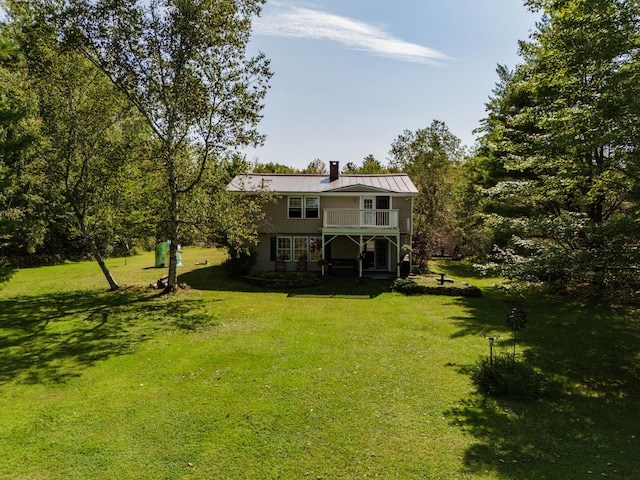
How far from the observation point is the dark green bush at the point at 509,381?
295 inches

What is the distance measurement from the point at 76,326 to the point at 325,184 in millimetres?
15099

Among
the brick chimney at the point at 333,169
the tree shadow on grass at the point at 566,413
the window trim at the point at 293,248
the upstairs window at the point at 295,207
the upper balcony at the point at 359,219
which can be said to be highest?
the brick chimney at the point at 333,169

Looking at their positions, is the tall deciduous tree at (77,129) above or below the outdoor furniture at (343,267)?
above

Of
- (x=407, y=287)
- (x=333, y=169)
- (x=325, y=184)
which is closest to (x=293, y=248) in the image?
(x=325, y=184)

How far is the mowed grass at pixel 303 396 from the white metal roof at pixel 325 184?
892 cm

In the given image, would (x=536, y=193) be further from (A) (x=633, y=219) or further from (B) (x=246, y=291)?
(B) (x=246, y=291)

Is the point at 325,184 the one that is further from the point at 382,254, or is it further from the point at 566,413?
the point at 566,413

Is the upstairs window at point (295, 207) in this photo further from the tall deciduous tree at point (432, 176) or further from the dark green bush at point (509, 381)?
the dark green bush at point (509, 381)

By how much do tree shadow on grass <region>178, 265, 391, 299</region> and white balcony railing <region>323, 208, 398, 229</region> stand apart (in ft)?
10.2

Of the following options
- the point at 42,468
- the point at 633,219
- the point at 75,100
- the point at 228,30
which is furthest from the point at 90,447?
the point at 228,30

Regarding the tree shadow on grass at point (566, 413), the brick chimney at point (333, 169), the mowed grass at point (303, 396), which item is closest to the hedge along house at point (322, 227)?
the brick chimney at point (333, 169)

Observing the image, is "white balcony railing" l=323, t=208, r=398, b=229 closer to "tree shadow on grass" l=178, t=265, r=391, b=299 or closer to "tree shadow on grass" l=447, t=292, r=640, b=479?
"tree shadow on grass" l=178, t=265, r=391, b=299

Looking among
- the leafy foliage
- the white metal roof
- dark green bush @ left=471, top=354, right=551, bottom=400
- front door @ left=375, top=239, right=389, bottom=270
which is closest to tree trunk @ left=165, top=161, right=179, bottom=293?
the white metal roof

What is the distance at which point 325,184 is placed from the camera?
22.5 metres
